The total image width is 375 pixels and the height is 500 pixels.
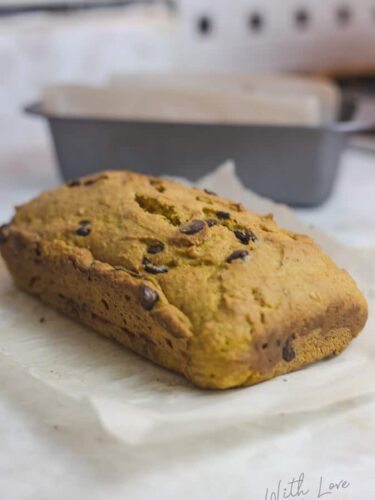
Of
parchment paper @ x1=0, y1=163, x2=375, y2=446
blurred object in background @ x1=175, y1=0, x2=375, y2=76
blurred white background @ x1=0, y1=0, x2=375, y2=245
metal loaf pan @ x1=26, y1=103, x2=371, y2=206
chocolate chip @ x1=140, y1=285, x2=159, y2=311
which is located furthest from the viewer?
blurred object in background @ x1=175, y1=0, x2=375, y2=76

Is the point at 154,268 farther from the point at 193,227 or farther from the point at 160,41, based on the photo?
the point at 160,41

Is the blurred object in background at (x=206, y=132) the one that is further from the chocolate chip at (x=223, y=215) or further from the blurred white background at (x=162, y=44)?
the chocolate chip at (x=223, y=215)

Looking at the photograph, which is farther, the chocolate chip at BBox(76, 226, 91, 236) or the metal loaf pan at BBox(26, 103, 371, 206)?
the metal loaf pan at BBox(26, 103, 371, 206)

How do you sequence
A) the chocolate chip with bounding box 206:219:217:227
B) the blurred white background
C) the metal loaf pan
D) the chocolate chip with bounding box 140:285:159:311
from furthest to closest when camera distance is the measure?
1. the blurred white background
2. the metal loaf pan
3. the chocolate chip with bounding box 206:219:217:227
4. the chocolate chip with bounding box 140:285:159:311

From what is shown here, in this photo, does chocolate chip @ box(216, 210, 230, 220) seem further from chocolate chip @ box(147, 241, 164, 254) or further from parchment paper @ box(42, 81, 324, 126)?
parchment paper @ box(42, 81, 324, 126)

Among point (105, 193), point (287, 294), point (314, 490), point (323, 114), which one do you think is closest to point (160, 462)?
point (314, 490)

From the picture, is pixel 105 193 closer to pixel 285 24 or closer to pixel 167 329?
pixel 167 329

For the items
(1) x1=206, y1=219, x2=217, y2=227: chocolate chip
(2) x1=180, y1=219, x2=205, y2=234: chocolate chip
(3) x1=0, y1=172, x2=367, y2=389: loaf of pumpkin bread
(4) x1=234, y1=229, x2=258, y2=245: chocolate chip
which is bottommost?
(3) x1=0, y1=172, x2=367, y2=389: loaf of pumpkin bread

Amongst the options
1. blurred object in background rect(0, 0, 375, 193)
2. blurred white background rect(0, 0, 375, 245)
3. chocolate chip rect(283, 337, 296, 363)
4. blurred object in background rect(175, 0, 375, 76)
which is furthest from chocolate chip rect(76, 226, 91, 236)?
blurred object in background rect(175, 0, 375, 76)

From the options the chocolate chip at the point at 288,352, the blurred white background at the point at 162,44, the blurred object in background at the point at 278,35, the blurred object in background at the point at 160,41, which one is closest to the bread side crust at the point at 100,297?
the chocolate chip at the point at 288,352
